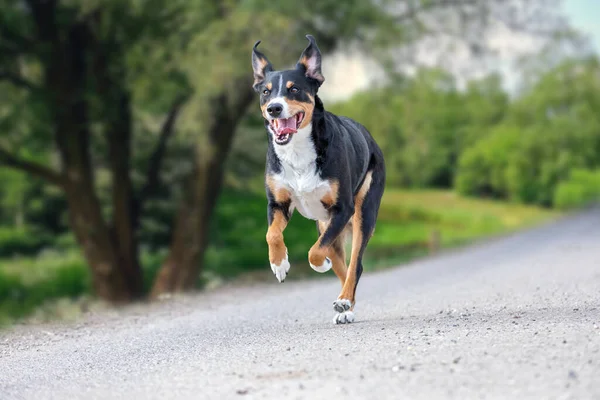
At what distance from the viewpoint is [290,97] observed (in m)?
6.49

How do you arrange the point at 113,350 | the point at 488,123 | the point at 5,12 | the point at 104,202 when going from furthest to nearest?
the point at 488,123
the point at 104,202
the point at 5,12
the point at 113,350

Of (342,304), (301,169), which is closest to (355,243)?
(342,304)

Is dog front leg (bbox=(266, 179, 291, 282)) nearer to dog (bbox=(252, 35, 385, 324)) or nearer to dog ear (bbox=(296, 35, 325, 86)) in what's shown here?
dog (bbox=(252, 35, 385, 324))

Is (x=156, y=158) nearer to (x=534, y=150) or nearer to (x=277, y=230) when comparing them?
(x=277, y=230)

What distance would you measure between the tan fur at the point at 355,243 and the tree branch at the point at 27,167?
11.9m

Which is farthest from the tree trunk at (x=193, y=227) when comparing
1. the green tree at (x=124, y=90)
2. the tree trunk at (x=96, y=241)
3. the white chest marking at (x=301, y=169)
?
the white chest marking at (x=301, y=169)

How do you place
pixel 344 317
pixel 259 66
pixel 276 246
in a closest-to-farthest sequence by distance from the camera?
pixel 276 246 < pixel 259 66 < pixel 344 317

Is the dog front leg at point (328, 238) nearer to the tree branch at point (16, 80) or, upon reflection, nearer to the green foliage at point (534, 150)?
the tree branch at point (16, 80)

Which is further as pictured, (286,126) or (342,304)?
(342,304)

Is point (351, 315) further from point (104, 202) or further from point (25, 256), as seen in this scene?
point (25, 256)

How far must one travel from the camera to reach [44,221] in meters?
28.5

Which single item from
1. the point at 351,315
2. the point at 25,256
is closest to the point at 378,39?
the point at 351,315

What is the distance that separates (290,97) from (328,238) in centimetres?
120

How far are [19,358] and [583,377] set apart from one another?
5.02m
